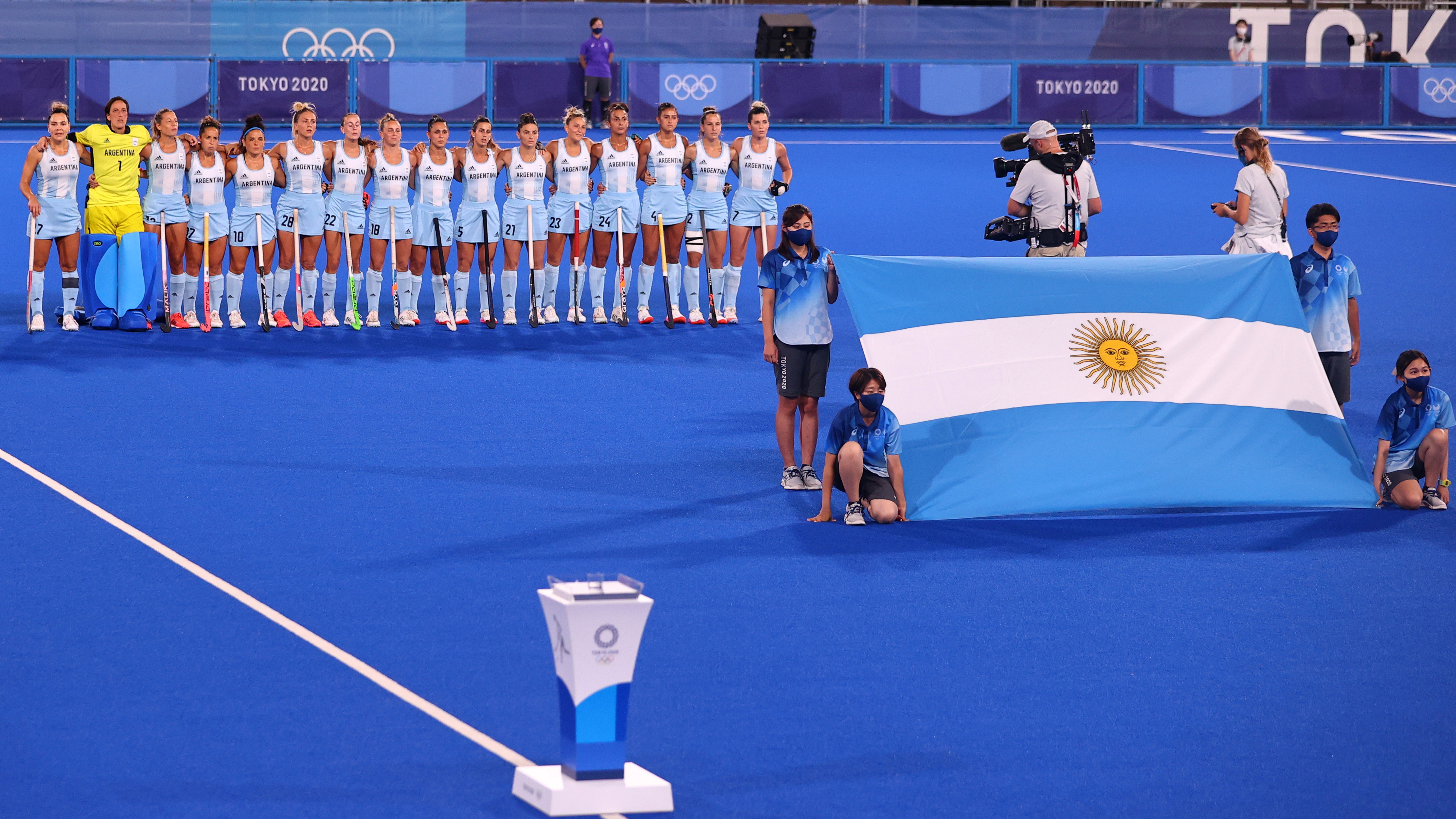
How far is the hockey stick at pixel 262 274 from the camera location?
52.9 ft

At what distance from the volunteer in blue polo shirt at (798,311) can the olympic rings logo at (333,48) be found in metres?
25.2

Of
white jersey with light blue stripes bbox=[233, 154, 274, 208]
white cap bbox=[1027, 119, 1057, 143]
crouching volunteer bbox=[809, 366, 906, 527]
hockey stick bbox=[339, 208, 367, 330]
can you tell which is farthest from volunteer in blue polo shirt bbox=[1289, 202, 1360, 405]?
white jersey with light blue stripes bbox=[233, 154, 274, 208]

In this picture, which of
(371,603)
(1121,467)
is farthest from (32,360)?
(1121,467)

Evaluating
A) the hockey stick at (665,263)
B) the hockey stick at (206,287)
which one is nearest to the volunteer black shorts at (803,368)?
the hockey stick at (665,263)

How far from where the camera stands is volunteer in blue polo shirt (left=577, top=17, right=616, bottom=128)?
108 feet

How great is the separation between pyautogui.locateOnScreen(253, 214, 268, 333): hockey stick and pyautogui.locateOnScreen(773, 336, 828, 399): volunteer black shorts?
7.30 m

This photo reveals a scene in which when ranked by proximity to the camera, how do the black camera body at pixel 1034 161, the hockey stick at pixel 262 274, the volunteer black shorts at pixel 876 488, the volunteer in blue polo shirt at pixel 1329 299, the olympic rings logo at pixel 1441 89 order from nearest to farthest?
the volunteer black shorts at pixel 876 488, the volunteer in blue polo shirt at pixel 1329 299, the black camera body at pixel 1034 161, the hockey stick at pixel 262 274, the olympic rings logo at pixel 1441 89

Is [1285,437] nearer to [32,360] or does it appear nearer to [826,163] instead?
[32,360]

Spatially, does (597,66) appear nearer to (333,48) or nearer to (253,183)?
(333,48)

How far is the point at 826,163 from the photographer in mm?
28938

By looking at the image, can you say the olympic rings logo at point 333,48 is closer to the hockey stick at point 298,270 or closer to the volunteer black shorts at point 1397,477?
the hockey stick at point 298,270

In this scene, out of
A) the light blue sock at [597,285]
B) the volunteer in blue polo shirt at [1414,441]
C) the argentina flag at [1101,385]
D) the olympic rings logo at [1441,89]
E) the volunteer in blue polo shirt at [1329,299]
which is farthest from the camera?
the olympic rings logo at [1441,89]

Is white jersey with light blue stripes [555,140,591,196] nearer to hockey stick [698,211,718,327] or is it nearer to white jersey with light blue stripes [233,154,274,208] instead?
hockey stick [698,211,718,327]

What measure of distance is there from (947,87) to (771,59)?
12.7 ft
